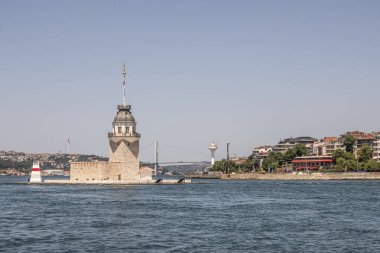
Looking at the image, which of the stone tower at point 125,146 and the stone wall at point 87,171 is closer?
the stone tower at point 125,146

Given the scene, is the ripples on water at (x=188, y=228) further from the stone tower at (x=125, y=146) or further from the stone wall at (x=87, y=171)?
the stone wall at (x=87, y=171)

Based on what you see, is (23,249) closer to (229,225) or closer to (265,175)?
(229,225)

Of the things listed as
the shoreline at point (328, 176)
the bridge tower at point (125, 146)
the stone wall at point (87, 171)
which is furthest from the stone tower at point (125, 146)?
the shoreline at point (328, 176)

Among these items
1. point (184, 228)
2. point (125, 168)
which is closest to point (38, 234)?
point (184, 228)

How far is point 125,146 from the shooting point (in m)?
107

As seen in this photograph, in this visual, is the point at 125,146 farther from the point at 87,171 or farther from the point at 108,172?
the point at 87,171

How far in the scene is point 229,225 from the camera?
4228 cm

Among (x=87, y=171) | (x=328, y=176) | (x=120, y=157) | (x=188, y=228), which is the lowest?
(x=188, y=228)

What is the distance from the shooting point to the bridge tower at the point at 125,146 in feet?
350

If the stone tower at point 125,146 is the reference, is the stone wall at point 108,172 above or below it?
below

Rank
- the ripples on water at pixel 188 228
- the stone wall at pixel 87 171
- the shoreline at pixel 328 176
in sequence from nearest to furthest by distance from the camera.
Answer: the ripples on water at pixel 188 228
the stone wall at pixel 87 171
the shoreline at pixel 328 176

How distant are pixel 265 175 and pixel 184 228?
14801 centimetres

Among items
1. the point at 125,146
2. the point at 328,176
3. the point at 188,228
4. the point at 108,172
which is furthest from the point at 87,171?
the point at 328,176

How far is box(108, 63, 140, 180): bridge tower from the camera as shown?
350ft
